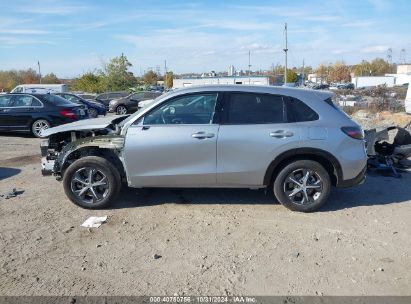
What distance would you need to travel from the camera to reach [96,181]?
5.70 meters

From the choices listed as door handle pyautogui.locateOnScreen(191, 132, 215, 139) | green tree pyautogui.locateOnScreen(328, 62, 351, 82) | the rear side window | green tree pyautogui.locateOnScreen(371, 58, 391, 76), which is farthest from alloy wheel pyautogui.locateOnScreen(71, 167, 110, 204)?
green tree pyautogui.locateOnScreen(371, 58, 391, 76)

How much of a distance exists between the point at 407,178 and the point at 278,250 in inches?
163

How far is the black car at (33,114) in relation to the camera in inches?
518

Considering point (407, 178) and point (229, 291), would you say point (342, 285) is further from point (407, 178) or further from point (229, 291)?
point (407, 178)

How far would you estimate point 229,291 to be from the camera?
363 centimetres

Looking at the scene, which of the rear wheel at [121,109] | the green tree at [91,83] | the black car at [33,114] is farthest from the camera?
the green tree at [91,83]

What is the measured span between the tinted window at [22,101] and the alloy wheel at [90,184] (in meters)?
8.67

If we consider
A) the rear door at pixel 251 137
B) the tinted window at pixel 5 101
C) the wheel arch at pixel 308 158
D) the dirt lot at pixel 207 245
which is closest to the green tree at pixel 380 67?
the tinted window at pixel 5 101

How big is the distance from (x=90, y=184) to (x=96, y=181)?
0.29ft

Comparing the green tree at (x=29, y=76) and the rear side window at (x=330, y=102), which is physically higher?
the green tree at (x=29, y=76)

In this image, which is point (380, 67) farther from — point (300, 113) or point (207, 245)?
point (207, 245)

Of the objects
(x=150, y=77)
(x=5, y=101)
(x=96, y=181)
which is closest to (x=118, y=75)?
(x=150, y=77)

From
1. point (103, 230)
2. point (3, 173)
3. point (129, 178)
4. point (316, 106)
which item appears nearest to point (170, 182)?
point (129, 178)

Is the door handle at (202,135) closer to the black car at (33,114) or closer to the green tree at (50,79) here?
the black car at (33,114)
